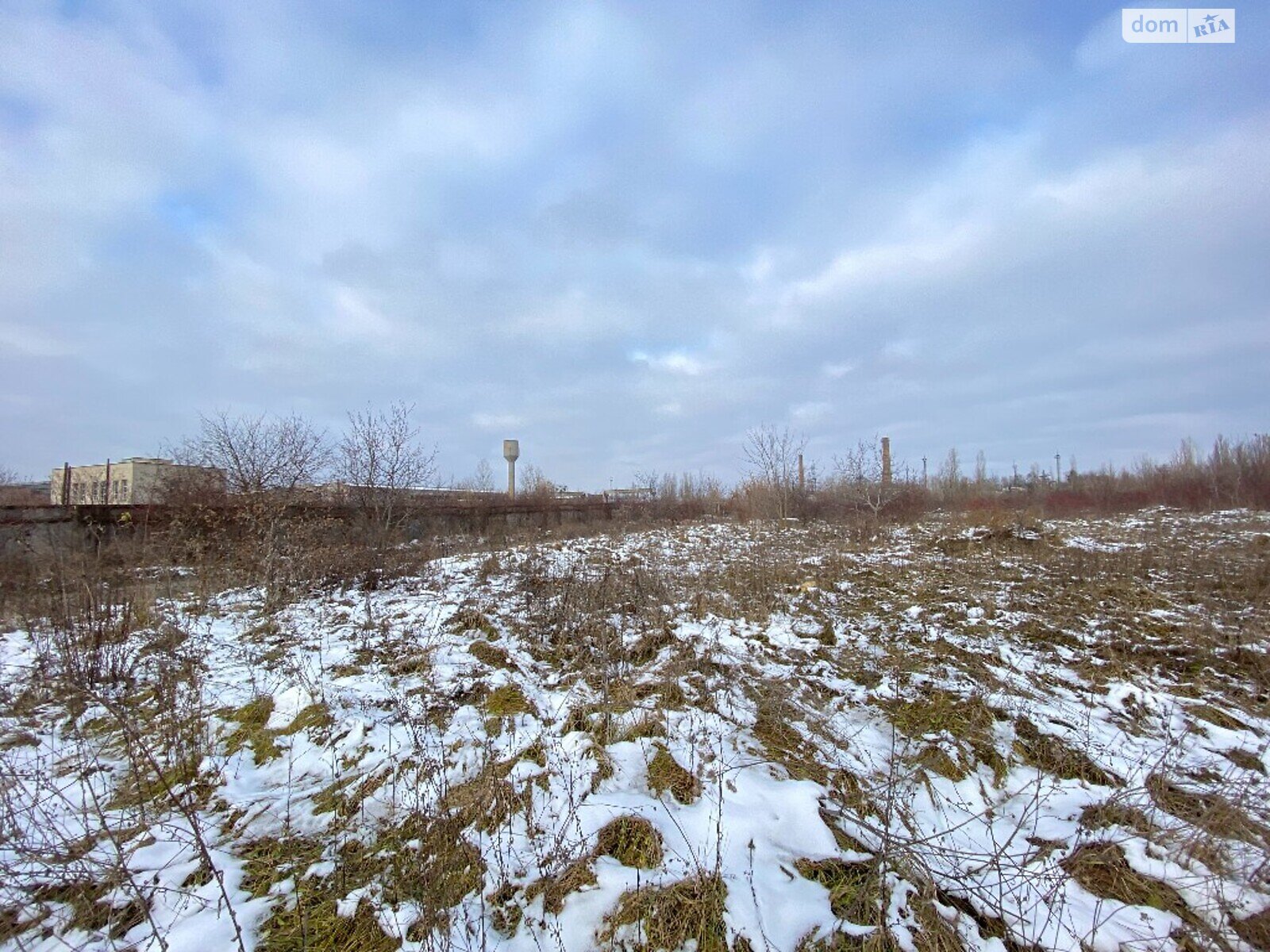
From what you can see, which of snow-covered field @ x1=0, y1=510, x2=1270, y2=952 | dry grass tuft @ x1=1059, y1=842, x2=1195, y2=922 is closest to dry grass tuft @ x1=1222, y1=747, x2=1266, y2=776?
snow-covered field @ x1=0, y1=510, x2=1270, y2=952

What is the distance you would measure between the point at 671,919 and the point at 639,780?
1.00m

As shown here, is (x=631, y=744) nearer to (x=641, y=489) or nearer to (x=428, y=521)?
(x=428, y=521)

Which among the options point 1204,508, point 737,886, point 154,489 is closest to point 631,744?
point 737,886

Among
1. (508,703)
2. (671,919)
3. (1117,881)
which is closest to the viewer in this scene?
(671,919)

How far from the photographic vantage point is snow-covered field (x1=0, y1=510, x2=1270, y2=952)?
2.30 metres

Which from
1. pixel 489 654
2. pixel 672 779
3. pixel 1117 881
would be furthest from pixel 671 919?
pixel 489 654

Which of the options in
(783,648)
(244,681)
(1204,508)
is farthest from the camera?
(1204,508)

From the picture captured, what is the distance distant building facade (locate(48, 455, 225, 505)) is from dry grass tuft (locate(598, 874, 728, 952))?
10.1 meters

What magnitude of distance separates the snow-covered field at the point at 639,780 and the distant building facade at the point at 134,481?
5096mm

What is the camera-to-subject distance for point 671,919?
2.27 meters

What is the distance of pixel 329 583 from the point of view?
857 centimetres

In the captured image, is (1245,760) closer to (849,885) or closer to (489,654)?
(849,885)

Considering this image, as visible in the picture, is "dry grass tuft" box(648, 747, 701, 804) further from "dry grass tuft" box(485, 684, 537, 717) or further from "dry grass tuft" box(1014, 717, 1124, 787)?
"dry grass tuft" box(1014, 717, 1124, 787)

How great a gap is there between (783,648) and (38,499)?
2426cm
